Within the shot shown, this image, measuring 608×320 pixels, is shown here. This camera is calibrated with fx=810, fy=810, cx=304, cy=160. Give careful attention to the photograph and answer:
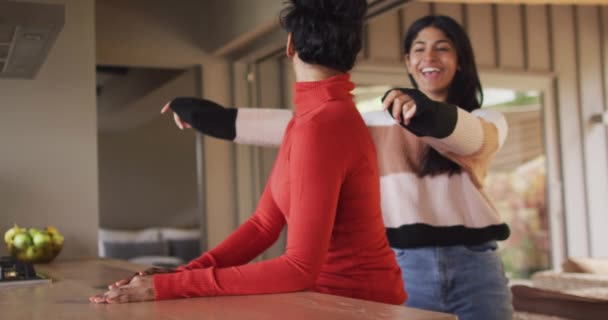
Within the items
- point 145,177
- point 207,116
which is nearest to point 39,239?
point 207,116

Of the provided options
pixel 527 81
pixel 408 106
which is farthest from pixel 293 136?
pixel 527 81

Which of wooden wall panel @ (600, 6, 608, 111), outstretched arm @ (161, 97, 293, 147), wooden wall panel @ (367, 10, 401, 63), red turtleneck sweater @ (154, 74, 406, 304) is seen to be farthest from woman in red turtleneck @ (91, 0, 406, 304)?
wooden wall panel @ (600, 6, 608, 111)

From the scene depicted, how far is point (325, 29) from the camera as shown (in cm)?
155

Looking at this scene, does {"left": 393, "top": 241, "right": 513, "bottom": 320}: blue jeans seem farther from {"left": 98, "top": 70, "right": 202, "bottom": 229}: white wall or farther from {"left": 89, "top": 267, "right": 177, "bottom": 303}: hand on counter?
{"left": 98, "top": 70, "right": 202, "bottom": 229}: white wall

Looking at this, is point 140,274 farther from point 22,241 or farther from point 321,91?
point 22,241

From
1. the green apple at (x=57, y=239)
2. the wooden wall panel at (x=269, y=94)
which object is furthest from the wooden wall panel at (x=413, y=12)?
the green apple at (x=57, y=239)

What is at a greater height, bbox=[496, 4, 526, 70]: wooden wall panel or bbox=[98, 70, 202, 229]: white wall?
bbox=[496, 4, 526, 70]: wooden wall panel

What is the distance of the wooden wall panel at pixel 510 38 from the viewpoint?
6.50 m

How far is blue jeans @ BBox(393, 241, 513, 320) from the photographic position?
2121 millimetres

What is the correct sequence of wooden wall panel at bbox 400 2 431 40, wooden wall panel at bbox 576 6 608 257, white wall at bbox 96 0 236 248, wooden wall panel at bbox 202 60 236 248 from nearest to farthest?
white wall at bbox 96 0 236 248 → wooden wall panel at bbox 202 60 236 248 → wooden wall panel at bbox 400 2 431 40 → wooden wall panel at bbox 576 6 608 257

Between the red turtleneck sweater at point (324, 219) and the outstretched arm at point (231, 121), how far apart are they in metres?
0.42

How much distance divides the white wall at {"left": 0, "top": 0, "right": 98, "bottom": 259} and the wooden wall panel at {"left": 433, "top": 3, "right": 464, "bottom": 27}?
11.4 ft

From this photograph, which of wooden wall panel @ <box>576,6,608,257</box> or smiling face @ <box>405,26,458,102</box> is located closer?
smiling face @ <box>405,26,458,102</box>

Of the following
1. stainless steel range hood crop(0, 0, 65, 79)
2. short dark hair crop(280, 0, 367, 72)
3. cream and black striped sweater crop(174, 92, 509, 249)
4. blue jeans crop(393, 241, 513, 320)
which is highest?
stainless steel range hood crop(0, 0, 65, 79)
